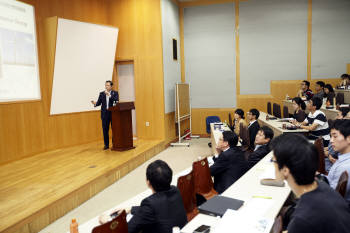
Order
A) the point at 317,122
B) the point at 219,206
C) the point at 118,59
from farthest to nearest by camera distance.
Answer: the point at 118,59
the point at 317,122
the point at 219,206

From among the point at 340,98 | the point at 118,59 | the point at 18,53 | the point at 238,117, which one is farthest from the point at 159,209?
the point at 340,98

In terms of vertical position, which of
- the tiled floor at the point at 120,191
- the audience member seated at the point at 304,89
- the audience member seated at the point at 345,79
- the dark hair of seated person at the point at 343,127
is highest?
the audience member seated at the point at 345,79

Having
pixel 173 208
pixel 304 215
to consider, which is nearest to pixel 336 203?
pixel 304 215

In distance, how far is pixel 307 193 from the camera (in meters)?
1.35

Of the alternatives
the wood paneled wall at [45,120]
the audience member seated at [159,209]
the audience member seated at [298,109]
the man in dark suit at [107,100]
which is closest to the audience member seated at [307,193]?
the audience member seated at [159,209]

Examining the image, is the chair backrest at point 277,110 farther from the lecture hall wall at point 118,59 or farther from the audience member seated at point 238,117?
the lecture hall wall at point 118,59

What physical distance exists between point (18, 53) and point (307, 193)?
6.05 meters

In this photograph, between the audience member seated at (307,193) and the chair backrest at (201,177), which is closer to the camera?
the audience member seated at (307,193)

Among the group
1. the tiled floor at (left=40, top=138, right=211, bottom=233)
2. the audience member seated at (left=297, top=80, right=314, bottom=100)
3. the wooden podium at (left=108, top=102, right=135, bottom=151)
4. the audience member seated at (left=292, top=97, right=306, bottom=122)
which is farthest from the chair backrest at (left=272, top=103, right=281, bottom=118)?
the wooden podium at (left=108, top=102, right=135, bottom=151)

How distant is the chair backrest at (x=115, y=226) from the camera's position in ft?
5.58

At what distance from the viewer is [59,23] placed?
250 inches

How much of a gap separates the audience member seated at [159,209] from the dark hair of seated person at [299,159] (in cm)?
96

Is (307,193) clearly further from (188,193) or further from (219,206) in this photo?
(188,193)

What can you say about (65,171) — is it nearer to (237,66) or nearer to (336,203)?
(336,203)
